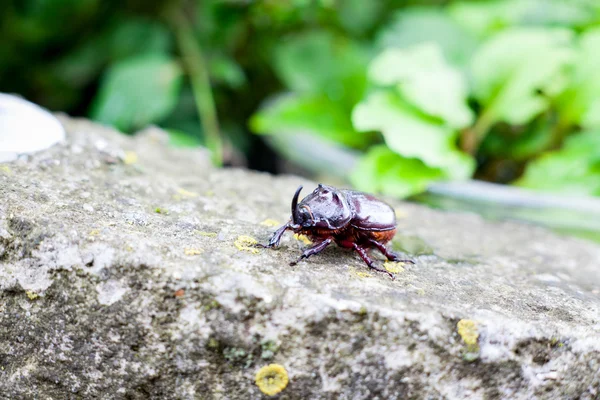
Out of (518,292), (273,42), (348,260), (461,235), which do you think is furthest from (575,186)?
(273,42)

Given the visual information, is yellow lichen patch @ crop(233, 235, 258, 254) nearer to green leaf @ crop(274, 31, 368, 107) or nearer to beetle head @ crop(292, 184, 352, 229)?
beetle head @ crop(292, 184, 352, 229)

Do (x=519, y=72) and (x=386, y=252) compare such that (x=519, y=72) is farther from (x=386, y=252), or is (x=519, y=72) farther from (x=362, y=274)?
(x=362, y=274)

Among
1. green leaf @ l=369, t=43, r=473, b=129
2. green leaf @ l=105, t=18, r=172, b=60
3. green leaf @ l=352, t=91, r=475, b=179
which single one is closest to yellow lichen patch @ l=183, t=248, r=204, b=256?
green leaf @ l=352, t=91, r=475, b=179

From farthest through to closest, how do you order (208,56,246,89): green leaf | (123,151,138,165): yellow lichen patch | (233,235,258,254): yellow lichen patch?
(208,56,246,89): green leaf, (123,151,138,165): yellow lichen patch, (233,235,258,254): yellow lichen patch

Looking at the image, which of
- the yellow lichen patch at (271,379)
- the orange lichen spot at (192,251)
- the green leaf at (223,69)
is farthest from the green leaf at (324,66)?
the yellow lichen patch at (271,379)

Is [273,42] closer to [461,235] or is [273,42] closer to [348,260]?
[461,235]

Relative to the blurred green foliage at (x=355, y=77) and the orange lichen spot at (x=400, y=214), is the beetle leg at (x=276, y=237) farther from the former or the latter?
the blurred green foliage at (x=355, y=77)
